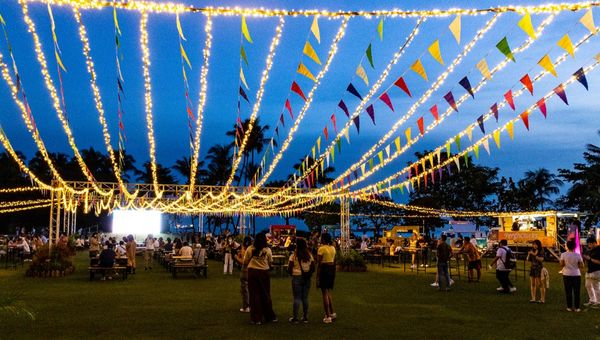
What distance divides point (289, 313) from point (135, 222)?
104 ft

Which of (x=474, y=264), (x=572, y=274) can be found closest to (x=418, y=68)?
(x=572, y=274)

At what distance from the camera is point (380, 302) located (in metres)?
11.5

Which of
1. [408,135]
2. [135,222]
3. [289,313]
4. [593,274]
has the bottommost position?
[289,313]

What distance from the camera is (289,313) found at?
9992 millimetres

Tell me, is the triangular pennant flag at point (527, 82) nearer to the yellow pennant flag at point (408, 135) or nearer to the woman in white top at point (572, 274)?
the woman in white top at point (572, 274)

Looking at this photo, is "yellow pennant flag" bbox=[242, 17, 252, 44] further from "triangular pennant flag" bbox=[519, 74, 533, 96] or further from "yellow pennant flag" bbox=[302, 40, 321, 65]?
"triangular pennant flag" bbox=[519, 74, 533, 96]

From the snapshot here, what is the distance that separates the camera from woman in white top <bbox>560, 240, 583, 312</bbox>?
402 inches

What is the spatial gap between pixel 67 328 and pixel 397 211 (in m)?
44.4

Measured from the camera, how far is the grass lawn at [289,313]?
8133 millimetres

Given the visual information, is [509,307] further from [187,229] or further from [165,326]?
[187,229]

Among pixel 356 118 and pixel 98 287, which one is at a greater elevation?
pixel 356 118

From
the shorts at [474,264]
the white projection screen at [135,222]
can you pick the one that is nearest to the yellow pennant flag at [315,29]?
the shorts at [474,264]

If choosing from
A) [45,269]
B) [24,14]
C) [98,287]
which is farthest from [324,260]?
[45,269]

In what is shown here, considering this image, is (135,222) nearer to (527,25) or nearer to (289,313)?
(289,313)
